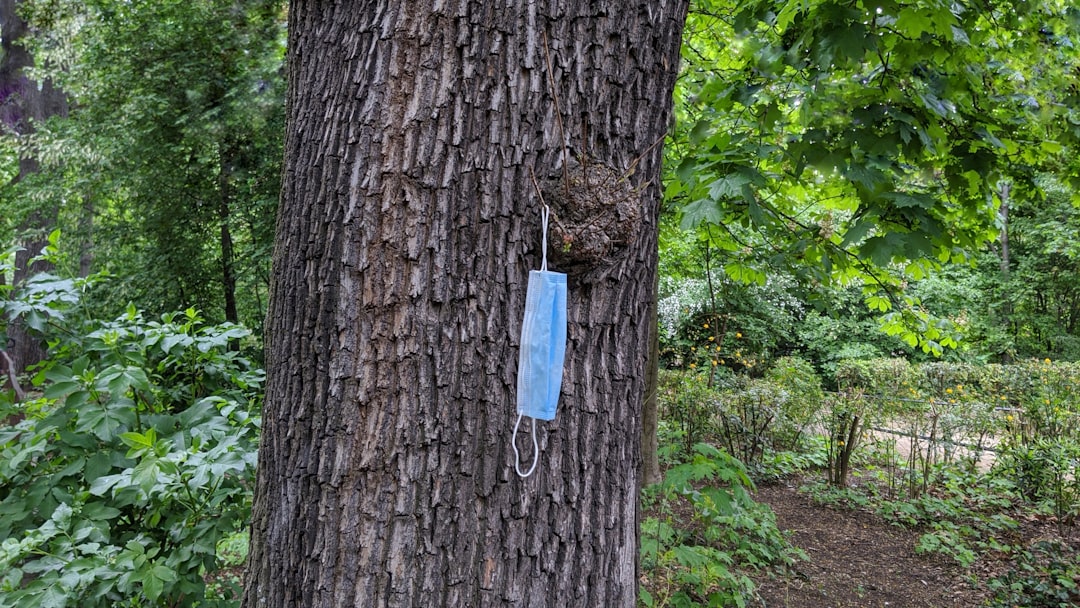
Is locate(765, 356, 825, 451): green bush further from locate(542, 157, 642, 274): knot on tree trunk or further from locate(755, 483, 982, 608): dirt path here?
locate(542, 157, 642, 274): knot on tree trunk

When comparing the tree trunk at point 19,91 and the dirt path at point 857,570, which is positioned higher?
the tree trunk at point 19,91

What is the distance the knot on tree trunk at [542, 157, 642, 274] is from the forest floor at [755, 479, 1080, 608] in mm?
3270

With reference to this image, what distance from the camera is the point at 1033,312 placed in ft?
60.2

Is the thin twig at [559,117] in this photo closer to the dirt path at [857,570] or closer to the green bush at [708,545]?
the green bush at [708,545]

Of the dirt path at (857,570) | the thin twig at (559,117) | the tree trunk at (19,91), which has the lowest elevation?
the dirt path at (857,570)

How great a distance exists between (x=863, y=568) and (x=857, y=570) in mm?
83

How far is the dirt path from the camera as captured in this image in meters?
4.09

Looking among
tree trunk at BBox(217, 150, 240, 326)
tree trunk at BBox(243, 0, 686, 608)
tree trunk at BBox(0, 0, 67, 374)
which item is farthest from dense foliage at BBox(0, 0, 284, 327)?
tree trunk at BBox(243, 0, 686, 608)

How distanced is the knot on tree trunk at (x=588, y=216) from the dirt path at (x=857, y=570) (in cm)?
337

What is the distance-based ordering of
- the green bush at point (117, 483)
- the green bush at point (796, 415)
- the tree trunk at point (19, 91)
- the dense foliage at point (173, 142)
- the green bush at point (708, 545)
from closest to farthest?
the green bush at point (117, 483)
the green bush at point (708, 545)
the green bush at point (796, 415)
the dense foliage at point (173, 142)
the tree trunk at point (19, 91)

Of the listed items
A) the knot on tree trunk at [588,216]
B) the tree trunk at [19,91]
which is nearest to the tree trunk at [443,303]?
the knot on tree trunk at [588,216]

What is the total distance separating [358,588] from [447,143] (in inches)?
33.9

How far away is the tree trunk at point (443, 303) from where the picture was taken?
46.8 inches

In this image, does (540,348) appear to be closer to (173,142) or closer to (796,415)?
(796,415)
